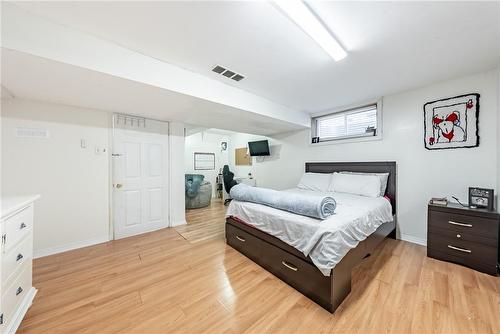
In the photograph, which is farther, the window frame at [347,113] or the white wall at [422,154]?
the window frame at [347,113]

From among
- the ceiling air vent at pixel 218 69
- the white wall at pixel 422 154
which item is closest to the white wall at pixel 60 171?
the ceiling air vent at pixel 218 69

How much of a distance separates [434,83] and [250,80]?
2561 millimetres

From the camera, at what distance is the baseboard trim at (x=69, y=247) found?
2.31 m

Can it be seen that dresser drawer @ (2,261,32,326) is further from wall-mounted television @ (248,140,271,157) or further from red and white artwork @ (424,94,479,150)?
red and white artwork @ (424,94,479,150)

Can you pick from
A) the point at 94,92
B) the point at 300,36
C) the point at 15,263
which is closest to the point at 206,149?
the point at 94,92

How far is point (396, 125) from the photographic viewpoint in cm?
287

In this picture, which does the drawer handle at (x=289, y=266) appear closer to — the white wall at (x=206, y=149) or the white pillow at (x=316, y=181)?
the white pillow at (x=316, y=181)

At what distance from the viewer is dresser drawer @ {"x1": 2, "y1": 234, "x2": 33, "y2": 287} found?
1.11 metres

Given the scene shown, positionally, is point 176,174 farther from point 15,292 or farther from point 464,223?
point 464,223

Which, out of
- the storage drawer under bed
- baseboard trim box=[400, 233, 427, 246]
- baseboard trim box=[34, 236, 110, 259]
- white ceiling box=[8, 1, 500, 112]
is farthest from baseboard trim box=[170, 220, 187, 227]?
baseboard trim box=[400, 233, 427, 246]

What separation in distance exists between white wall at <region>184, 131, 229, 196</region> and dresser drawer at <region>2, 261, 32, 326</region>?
176 inches

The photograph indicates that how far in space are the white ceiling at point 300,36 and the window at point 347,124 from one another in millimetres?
884

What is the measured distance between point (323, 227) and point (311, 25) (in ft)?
5.26

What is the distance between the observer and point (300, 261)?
162 cm
